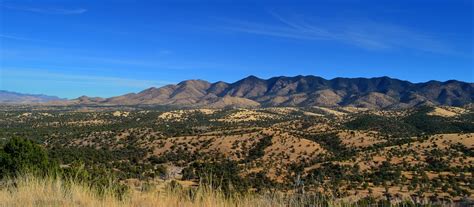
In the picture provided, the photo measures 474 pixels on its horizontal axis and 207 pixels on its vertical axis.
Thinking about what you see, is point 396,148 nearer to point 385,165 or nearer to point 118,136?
point 385,165

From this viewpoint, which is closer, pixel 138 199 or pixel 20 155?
pixel 138 199

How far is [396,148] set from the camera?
6488cm

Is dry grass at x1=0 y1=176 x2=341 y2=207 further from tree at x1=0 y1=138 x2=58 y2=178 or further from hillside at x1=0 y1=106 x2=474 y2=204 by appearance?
hillside at x1=0 y1=106 x2=474 y2=204

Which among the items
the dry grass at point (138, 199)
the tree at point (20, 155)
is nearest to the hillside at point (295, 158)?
the tree at point (20, 155)

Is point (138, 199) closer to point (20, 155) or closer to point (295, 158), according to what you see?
point (20, 155)

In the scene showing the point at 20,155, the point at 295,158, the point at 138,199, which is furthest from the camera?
the point at 295,158

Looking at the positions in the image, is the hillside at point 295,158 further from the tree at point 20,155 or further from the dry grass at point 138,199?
the dry grass at point 138,199

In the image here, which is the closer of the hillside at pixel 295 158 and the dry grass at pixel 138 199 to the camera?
the dry grass at pixel 138 199

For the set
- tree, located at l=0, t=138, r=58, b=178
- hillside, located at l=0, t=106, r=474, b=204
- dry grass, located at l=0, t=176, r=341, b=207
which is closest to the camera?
dry grass, located at l=0, t=176, r=341, b=207

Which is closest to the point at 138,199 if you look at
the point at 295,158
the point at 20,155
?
the point at 20,155

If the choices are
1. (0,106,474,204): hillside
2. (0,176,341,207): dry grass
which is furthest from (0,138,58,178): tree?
(0,176,341,207): dry grass

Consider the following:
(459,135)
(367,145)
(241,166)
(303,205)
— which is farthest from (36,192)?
(459,135)

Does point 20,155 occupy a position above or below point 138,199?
below

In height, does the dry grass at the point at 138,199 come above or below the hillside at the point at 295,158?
above
